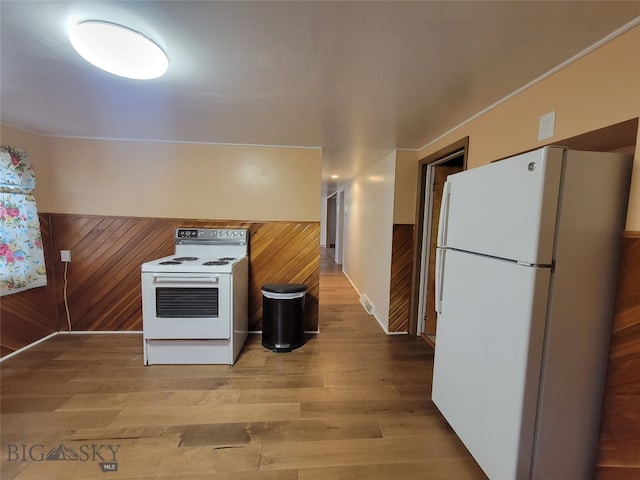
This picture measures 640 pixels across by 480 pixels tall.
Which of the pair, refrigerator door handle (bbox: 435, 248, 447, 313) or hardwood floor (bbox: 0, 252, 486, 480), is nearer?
hardwood floor (bbox: 0, 252, 486, 480)

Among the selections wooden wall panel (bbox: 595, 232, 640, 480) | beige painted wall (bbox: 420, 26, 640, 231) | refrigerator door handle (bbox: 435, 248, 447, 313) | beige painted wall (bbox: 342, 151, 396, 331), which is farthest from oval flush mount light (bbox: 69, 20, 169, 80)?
beige painted wall (bbox: 342, 151, 396, 331)

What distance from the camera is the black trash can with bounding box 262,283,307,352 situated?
104 inches

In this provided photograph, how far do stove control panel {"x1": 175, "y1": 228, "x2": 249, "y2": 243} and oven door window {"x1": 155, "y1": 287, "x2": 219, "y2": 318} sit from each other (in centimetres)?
75

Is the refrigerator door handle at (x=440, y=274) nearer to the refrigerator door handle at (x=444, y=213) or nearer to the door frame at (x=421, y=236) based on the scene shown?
the refrigerator door handle at (x=444, y=213)

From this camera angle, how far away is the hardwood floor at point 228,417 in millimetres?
1435

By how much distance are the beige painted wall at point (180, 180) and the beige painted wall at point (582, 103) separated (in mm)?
1773

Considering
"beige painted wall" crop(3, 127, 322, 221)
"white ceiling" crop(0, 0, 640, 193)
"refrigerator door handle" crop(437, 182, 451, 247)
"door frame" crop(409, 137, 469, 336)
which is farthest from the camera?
"door frame" crop(409, 137, 469, 336)

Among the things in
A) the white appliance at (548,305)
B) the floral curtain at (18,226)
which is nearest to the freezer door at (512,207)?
the white appliance at (548,305)

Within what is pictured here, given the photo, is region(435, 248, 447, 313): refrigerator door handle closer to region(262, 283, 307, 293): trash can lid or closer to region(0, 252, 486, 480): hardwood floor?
region(0, 252, 486, 480): hardwood floor

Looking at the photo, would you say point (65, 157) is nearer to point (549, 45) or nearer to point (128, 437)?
point (128, 437)

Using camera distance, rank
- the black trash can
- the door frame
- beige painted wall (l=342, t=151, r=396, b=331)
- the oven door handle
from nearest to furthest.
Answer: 1. the oven door handle
2. the black trash can
3. the door frame
4. beige painted wall (l=342, t=151, r=396, b=331)

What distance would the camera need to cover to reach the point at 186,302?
2.29 meters

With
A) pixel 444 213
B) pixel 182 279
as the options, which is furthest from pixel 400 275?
pixel 182 279

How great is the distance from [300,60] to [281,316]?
213 cm
